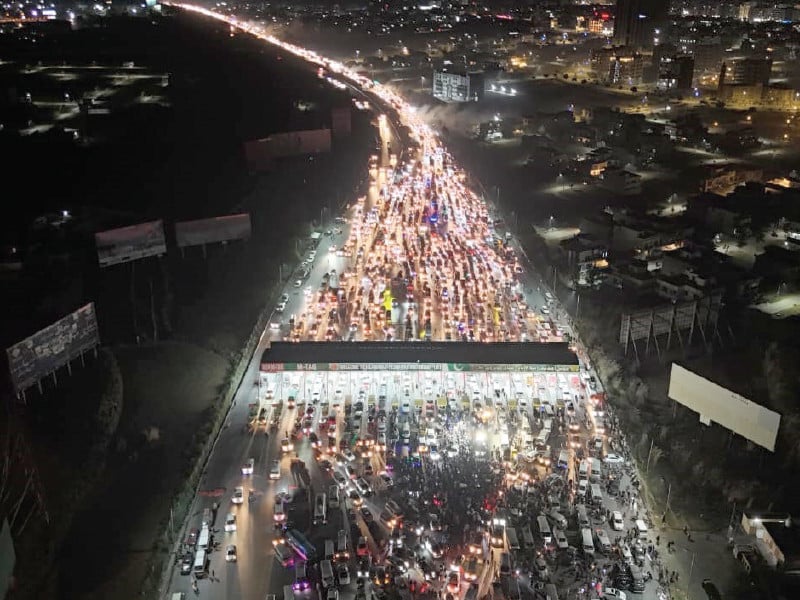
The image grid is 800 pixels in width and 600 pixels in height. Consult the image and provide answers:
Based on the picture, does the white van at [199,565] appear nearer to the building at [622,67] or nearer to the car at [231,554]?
the car at [231,554]

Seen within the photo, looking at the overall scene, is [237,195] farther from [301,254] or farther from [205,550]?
[205,550]

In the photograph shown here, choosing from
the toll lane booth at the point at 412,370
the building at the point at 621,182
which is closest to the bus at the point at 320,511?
the toll lane booth at the point at 412,370

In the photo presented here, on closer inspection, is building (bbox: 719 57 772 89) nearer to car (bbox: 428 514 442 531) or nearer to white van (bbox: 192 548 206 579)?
car (bbox: 428 514 442 531)

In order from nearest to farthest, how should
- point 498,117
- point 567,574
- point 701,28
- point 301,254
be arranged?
point 567,574, point 301,254, point 498,117, point 701,28

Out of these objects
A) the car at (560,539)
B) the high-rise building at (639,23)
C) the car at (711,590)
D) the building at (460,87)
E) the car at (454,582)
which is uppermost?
the high-rise building at (639,23)

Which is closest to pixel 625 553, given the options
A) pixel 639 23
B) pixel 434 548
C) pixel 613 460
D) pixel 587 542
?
pixel 587 542

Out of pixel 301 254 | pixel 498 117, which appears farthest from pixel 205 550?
pixel 498 117
